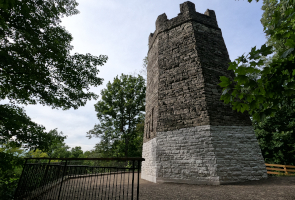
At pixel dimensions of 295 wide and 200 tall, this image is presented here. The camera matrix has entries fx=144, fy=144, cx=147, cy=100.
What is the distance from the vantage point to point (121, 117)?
731 inches

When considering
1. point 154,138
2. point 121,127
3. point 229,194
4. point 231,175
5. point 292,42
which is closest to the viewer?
point 292,42

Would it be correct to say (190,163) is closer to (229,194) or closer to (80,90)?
(229,194)

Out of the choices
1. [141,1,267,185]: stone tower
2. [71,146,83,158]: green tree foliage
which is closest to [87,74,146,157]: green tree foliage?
[141,1,267,185]: stone tower

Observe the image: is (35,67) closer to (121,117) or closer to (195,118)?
(195,118)

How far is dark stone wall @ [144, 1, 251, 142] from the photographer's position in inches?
247

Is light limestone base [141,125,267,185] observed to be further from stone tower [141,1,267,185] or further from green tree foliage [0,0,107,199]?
green tree foliage [0,0,107,199]

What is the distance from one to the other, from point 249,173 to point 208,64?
492 centimetres

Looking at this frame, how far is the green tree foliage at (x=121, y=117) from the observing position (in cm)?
1722

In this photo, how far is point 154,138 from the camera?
23.0ft

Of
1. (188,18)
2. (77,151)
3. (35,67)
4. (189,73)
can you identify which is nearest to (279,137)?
(189,73)

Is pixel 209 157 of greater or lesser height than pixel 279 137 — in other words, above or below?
below

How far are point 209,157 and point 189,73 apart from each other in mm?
3875

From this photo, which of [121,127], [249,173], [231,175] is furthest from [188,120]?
[121,127]

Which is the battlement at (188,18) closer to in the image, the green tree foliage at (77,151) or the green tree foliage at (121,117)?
the green tree foliage at (121,117)
